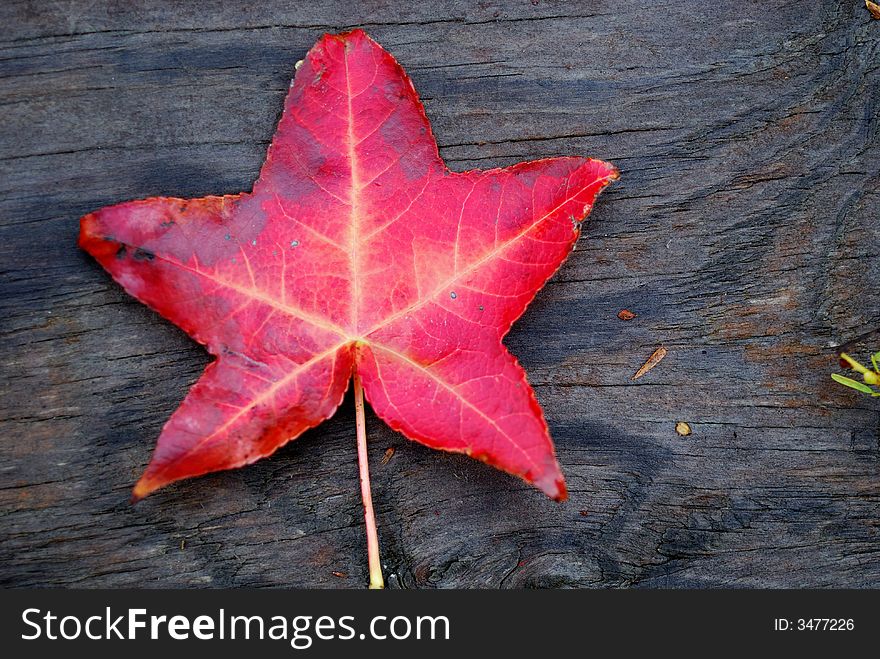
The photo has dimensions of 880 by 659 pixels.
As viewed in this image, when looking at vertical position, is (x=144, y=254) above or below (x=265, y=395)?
above

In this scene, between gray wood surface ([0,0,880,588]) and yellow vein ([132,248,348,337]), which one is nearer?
yellow vein ([132,248,348,337])

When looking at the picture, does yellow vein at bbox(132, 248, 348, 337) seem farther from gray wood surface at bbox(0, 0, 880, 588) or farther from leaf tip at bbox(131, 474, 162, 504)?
leaf tip at bbox(131, 474, 162, 504)

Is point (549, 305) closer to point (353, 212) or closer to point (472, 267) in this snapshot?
point (472, 267)

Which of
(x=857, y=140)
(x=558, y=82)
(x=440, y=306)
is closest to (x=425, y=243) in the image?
(x=440, y=306)

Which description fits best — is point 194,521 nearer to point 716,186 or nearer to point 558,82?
point 558,82

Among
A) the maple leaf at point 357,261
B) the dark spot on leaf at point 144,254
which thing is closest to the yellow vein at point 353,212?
the maple leaf at point 357,261

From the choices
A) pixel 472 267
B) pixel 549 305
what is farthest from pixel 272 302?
pixel 549 305

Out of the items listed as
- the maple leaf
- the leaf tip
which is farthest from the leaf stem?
the leaf tip

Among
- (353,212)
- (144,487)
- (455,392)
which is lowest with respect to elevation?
(144,487)
